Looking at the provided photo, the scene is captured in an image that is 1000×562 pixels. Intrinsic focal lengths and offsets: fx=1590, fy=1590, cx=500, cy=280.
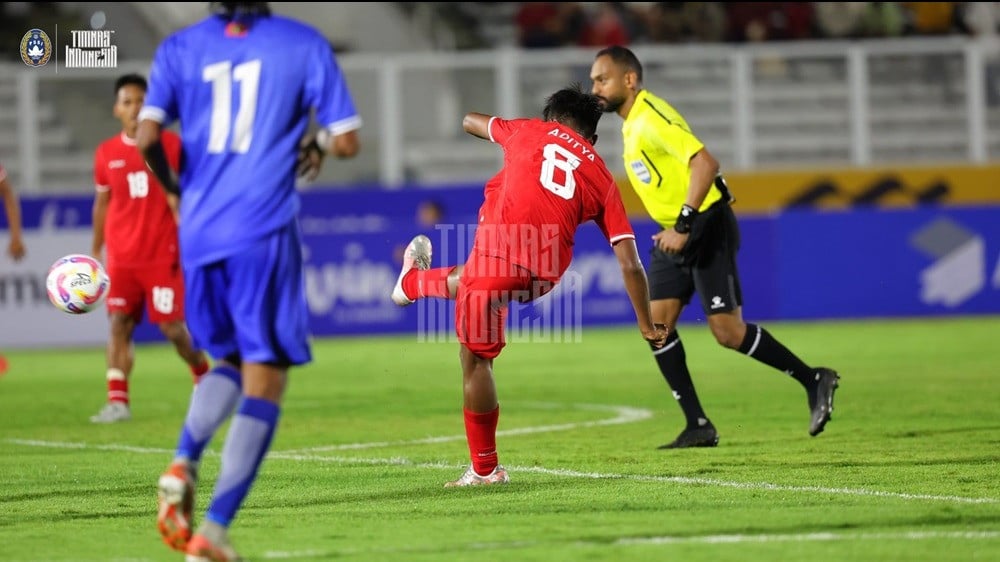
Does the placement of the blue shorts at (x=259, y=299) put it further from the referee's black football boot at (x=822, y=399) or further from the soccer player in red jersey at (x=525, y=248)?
the referee's black football boot at (x=822, y=399)

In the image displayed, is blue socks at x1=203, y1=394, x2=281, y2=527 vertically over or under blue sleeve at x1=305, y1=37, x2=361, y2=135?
under

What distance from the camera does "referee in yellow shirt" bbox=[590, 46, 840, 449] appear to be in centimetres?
909

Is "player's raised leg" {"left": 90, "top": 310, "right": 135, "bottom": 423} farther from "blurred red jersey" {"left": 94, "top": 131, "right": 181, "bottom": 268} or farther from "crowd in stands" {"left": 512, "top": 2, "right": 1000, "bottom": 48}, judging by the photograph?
"crowd in stands" {"left": 512, "top": 2, "right": 1000, "bottom": 48}

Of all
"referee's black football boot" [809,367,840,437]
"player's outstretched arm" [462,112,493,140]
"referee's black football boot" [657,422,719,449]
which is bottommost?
"referee's black football boot" [657,422,719,449]

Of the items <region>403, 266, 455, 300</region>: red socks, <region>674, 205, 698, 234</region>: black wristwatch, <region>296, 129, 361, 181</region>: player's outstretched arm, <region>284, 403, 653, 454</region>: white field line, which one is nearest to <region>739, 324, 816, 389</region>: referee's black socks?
<region>674, 205, 698, 234</region>: black wristwatch

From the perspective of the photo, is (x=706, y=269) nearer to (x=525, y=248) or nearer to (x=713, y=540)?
(x=525, y=248)

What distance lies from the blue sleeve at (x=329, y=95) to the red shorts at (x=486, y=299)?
2.05m

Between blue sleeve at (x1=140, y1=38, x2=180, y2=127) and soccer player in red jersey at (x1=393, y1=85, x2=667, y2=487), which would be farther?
soccer player in red jersey at (x1=393, y1=85, x2=667, y2=487)

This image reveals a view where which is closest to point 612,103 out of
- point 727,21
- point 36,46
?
point 36,46

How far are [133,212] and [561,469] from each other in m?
4.82

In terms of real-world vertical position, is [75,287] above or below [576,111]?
below

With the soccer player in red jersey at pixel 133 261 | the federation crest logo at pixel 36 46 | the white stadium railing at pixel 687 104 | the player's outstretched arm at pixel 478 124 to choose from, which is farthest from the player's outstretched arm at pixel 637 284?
the white stadium railing at pixel 687 104

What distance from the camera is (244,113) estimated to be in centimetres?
562

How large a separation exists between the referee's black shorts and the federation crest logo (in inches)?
316
